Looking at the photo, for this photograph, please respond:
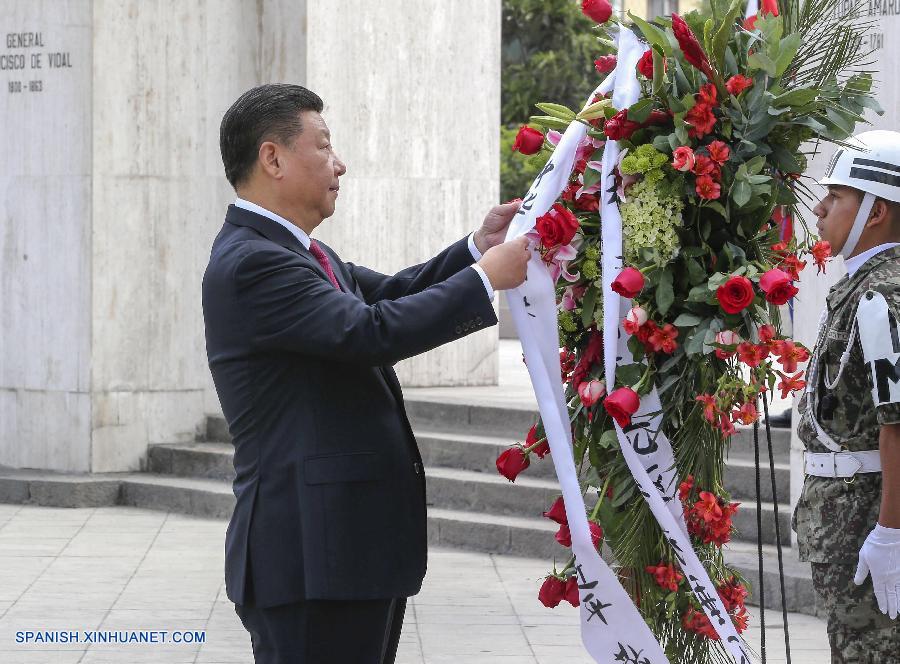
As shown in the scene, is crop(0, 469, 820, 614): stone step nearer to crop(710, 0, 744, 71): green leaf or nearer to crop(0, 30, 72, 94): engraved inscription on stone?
crop(0, 30, 72, 94): engraved inscription on stone

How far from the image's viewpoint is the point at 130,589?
739 centimetres

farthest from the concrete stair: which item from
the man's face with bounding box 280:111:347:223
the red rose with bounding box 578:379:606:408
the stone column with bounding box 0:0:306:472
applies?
the man's face with bounding box 280:111:347:223

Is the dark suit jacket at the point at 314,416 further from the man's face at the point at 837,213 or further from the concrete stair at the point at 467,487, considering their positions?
the concrete stair at the point at 467,487

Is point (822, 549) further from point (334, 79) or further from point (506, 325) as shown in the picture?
Answer: point (506, 325)

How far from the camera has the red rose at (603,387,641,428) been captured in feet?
11.5

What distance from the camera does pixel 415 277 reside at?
4.07m

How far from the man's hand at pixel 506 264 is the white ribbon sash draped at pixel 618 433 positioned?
0.45ft

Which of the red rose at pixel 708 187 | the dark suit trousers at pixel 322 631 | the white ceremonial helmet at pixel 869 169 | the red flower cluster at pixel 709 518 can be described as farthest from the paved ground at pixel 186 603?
the red rose at pixel 708 187

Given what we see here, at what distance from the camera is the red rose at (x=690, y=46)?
348cm

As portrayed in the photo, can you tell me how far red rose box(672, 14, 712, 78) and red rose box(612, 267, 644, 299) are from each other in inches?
19.7

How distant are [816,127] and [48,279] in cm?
750

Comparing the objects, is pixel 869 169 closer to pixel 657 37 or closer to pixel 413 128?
pixel 657 37

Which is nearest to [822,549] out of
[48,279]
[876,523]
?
[876,523]

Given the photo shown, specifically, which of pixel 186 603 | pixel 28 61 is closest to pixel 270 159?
pixel 186 603
